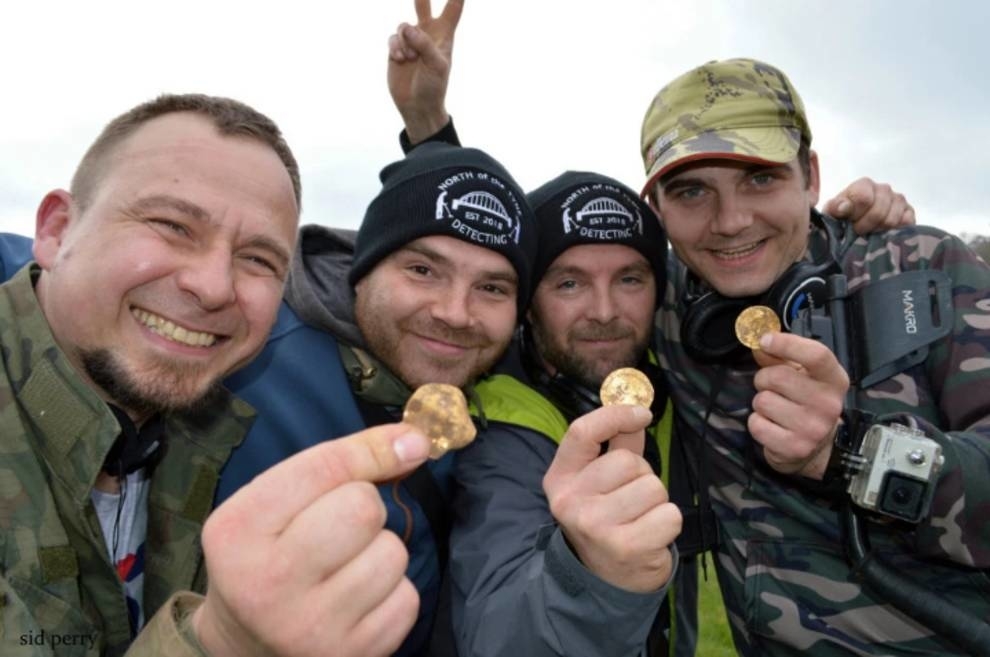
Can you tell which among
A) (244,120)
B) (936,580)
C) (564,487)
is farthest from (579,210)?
(936,580)

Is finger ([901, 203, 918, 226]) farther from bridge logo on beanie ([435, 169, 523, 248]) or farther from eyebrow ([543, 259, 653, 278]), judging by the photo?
bridge logo on beanie ([435, 169, 523, 248])

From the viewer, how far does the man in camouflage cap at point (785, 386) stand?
2812 mm

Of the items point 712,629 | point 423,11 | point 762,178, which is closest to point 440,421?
point 762,178

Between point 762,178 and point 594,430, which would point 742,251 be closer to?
point 762,178

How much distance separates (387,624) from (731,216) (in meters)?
3.13

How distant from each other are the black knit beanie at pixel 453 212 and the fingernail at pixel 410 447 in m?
2.31

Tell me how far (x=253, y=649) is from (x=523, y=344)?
Result: 318 centimetres

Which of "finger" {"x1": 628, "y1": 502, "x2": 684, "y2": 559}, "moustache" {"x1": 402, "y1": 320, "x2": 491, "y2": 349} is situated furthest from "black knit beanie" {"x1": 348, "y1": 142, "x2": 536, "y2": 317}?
"finger" {"x1": 628, "y1": 502, "x2": 684, "y2": 559}

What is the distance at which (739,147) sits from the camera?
381 centimetres

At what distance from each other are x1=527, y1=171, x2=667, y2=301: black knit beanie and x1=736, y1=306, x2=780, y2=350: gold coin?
119cm

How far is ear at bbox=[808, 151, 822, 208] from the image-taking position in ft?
14.0

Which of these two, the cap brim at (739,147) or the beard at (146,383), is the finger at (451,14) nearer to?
the cap brim at (739,147)

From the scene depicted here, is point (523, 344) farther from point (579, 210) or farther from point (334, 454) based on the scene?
point (334, 454)

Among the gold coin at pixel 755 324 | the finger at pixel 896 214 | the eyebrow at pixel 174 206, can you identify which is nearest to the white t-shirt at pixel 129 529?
the eyebrow at pixel 174 206
